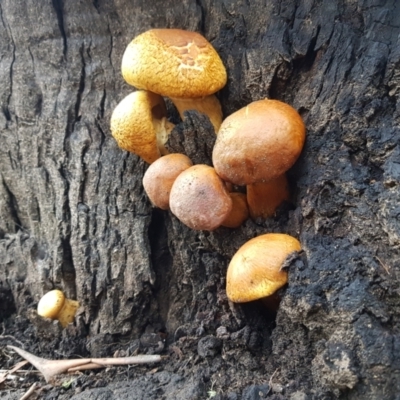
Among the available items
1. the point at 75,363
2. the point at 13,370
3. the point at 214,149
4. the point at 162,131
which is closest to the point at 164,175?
the point at 214,149

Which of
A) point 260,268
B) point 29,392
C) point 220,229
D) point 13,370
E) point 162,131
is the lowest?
point 13,370

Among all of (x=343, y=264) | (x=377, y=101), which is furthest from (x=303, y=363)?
(x=377, y=101)

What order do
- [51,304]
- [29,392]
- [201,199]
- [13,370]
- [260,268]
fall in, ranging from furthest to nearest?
[51,304], [13,370], [29,392], [201,199], [260,268]

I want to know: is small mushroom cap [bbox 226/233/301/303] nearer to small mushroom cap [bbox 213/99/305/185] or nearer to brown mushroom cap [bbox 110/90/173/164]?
small mushroom cap [bbox 213/99/305/185]

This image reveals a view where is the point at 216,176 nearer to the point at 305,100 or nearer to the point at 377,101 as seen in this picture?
the point at 305,100

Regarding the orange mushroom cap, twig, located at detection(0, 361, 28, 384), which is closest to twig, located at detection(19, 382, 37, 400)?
twig, located at detection(0, 361, 28, 384)

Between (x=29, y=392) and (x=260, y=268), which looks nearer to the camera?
(x=260, y=268)

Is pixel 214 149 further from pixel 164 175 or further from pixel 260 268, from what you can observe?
pixel 260 268
